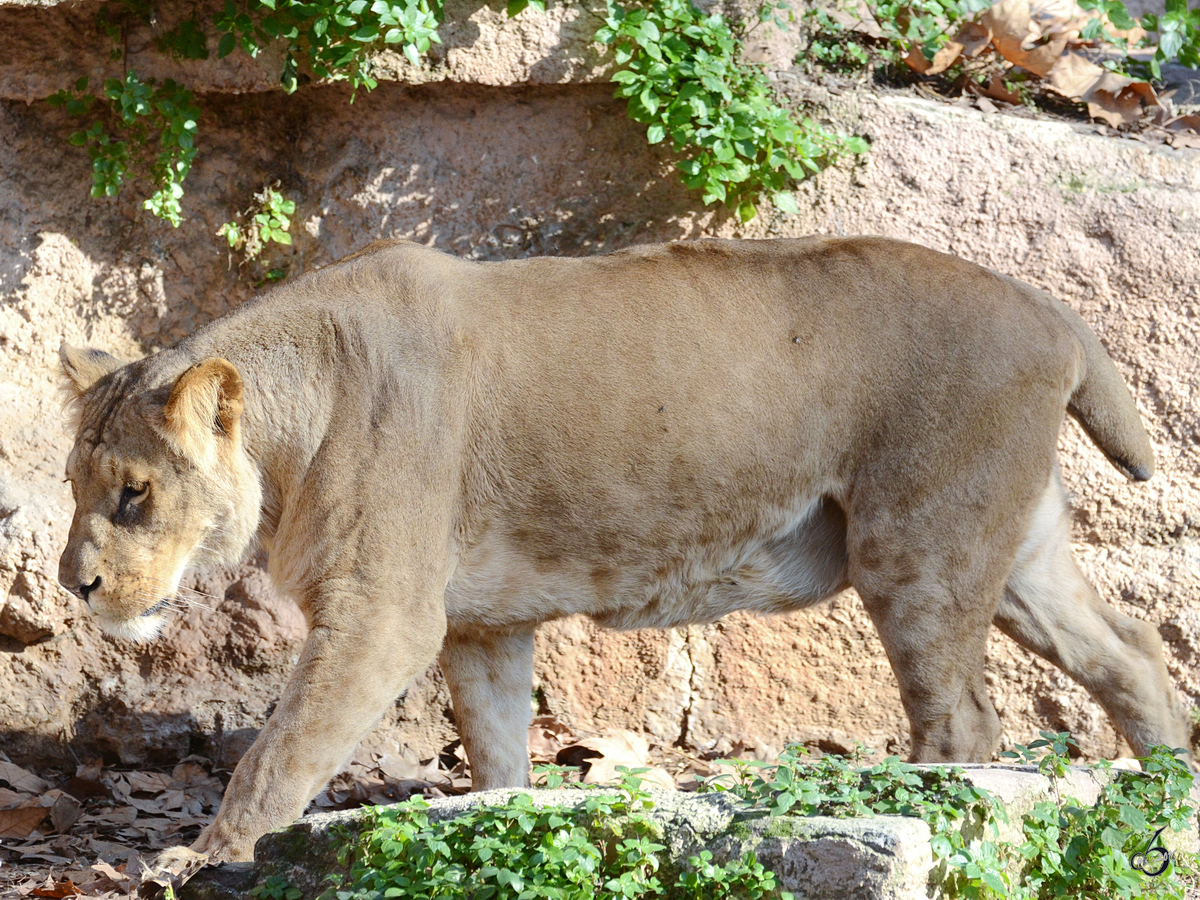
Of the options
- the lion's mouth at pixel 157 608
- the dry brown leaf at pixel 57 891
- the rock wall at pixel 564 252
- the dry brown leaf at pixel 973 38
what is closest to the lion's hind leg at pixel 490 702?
the rock wall at pixel 564 252

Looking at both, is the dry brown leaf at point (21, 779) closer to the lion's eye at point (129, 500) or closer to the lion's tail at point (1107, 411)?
the lion's eye at point (129, 500)

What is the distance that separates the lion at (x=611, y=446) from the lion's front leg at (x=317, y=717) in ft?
0.07

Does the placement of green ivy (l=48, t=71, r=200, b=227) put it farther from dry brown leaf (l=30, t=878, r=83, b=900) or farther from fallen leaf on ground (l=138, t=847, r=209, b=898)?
fallen leaf on ground (l=138, t=847, r=209, b=898)

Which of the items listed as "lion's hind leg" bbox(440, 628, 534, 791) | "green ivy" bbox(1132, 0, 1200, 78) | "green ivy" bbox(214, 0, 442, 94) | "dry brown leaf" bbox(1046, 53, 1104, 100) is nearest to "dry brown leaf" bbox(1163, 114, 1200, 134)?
"green ivy" bbox(1132, 0, 1200, 78)

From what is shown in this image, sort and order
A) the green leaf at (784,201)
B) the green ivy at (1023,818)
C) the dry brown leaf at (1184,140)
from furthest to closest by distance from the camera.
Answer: the dry brown leaf at (1184,140) → the green leaf at (784,201) → the green ivy at (1023,818)

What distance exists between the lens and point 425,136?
5.48 meters

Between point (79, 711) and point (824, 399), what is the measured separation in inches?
134

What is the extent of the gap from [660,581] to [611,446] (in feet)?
1.70

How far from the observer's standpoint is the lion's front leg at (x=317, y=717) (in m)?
3.51

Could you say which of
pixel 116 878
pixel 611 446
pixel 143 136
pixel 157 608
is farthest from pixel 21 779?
pixel 611 446

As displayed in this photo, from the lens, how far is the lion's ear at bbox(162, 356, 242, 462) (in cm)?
371

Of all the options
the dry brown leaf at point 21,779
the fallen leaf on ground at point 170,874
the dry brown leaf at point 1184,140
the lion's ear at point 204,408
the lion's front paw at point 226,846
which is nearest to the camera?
the fallen leaf on ground at point 170,874

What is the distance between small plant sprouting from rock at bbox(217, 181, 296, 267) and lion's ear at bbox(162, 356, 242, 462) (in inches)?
67.3

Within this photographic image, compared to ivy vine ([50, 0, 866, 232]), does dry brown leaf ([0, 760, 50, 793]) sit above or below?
below
